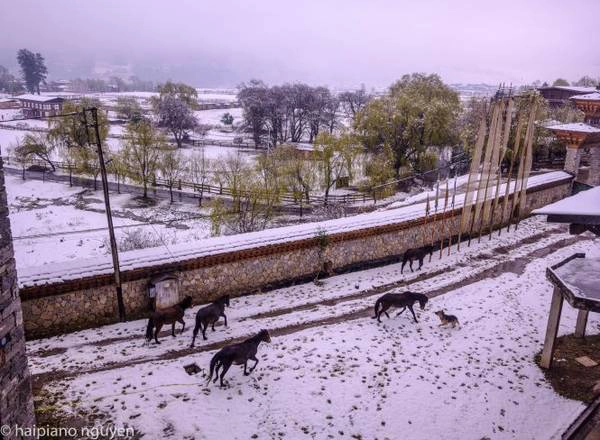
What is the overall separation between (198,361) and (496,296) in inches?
392

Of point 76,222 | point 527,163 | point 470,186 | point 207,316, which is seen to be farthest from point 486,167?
point 76,222

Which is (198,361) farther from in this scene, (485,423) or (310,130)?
(310,130)

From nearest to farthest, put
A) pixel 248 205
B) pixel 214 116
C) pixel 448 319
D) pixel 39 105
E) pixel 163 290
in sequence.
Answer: pixel 448 319
pixel 163 290
pixel 248 205
pixel 39 105
pixel 214 116

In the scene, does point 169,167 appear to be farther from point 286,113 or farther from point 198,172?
point 286,113

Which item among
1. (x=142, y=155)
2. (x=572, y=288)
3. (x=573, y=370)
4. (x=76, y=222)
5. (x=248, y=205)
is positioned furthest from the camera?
(x=142, y=155)

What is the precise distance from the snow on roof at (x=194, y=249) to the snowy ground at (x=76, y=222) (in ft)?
24.7

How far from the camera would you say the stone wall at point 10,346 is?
5.05 metres

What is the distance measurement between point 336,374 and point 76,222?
23.8m

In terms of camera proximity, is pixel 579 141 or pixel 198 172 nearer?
pixel 579 141

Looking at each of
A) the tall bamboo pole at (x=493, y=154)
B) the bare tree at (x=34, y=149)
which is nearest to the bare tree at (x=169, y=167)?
the bare tree at (x=34, y=149)

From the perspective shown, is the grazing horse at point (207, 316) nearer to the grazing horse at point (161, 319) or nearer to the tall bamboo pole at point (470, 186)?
the grazing horse at point (161, 319)

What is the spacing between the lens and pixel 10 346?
5.21 metres

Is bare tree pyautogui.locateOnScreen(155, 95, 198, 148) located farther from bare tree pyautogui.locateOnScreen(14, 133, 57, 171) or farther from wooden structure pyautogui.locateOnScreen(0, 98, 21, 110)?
wooden structure pyautogui.locateOnScreen(0, 98, 21, 110)

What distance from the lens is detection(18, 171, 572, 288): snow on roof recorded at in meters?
12.1
